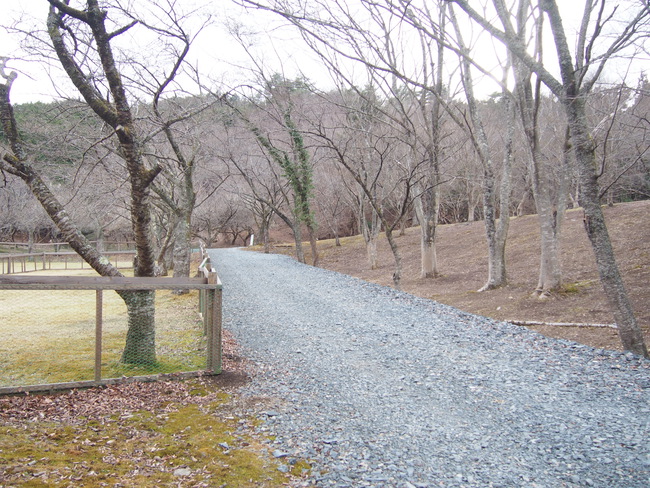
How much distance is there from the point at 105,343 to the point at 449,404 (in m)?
5.65

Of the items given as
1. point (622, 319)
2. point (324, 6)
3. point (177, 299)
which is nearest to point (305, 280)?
point (177, 299)

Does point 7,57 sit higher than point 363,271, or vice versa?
point 7,57

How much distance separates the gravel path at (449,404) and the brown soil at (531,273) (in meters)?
→ 1.67

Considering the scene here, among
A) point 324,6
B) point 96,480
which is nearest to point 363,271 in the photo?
point 324,6

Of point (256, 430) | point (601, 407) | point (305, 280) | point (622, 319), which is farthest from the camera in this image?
point (305, 280)

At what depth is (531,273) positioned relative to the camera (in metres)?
13.9

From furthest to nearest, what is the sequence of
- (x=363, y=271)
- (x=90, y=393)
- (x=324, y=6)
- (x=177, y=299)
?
(x=363, y=271) → (x=177, y=299) → (x=324, y=6) → (x=90, y=393)

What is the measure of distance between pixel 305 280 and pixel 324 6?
9.18 meters

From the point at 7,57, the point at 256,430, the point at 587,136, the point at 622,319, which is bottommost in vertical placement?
the point at 256,430

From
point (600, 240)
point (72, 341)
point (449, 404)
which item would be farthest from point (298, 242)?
point (449, 404)

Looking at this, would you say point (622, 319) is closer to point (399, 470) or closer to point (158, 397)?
point (399, 470)

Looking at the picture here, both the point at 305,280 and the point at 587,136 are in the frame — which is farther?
the point at 305,280

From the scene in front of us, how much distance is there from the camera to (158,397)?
496 centimetres

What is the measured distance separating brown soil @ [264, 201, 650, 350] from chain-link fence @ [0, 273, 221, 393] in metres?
5.86
